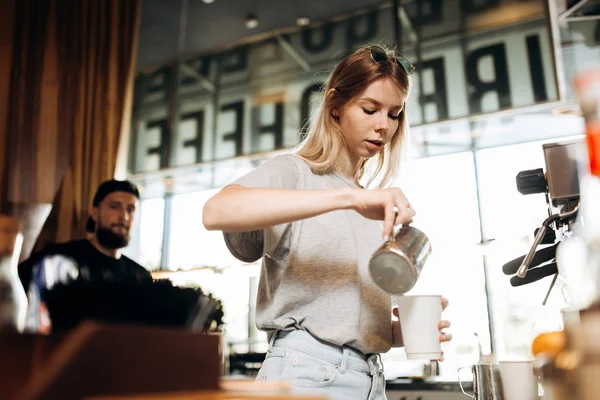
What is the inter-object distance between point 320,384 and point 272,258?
0.89 feet

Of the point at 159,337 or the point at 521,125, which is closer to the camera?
the point at 159,337

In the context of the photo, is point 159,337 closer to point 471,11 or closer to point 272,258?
point 272,258

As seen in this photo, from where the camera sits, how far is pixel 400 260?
0.87 m

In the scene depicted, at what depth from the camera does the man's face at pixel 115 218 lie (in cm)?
292

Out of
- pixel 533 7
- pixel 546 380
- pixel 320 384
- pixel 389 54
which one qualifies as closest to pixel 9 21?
pixel 389 54

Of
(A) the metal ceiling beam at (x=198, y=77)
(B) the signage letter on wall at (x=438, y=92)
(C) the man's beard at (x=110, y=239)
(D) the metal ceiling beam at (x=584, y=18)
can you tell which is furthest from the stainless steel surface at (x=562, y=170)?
(A) the metal ceiling beam at (x=198, y=77)

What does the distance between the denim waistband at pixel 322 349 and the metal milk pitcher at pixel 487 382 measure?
268 mm

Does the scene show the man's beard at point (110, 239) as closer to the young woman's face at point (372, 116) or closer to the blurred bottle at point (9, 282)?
the young woman's face at point (372, 116)

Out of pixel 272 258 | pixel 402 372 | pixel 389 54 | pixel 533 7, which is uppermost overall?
pixel 533 7

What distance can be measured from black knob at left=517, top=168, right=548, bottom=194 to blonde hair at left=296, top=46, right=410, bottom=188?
308 mm

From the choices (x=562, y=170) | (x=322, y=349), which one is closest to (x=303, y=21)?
(x=562, y=170)

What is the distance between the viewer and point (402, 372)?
284 centimetres

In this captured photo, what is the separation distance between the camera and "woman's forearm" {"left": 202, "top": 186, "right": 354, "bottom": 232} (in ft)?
2.96

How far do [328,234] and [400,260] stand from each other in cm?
31
